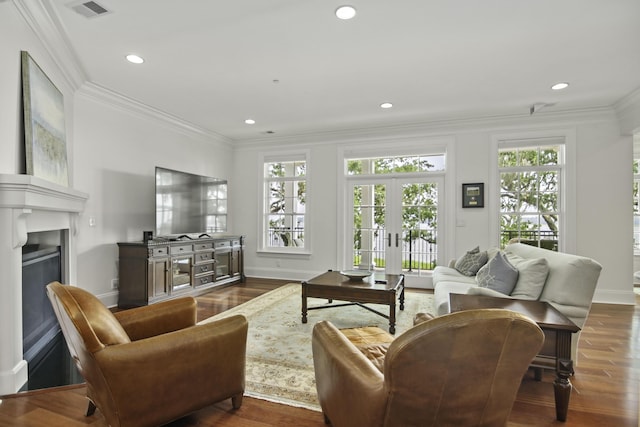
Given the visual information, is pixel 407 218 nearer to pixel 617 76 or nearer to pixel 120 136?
pixel 617 76

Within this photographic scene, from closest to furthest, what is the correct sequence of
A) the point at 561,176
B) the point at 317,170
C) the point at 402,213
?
Answer: the point at 561,176
the point at 402,213
the point at 317,170

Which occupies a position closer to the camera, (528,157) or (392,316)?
(392,316)

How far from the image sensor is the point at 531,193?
204 inches

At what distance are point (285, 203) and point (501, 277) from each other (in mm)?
4332

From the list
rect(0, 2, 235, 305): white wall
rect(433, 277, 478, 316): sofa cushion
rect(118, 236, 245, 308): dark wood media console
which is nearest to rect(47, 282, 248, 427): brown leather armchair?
rect(433, 277, 478, 316): sofa cushion

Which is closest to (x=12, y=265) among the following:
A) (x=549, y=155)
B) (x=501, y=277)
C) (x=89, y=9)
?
(x=89, y=9)

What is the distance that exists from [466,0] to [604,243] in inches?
165

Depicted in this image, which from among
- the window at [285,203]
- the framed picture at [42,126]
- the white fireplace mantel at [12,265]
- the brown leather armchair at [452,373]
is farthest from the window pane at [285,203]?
the brown leather armchair at [452,373]

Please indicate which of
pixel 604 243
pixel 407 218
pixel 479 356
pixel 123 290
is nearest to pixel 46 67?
pixel 123 290

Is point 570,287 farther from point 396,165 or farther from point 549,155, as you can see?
point 396,165

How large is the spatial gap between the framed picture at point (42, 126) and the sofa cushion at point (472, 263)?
432cm

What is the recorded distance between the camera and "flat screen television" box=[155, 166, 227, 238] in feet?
15.3

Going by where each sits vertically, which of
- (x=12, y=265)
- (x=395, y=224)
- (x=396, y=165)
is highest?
(x=396, y=165)

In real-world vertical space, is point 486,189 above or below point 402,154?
below
